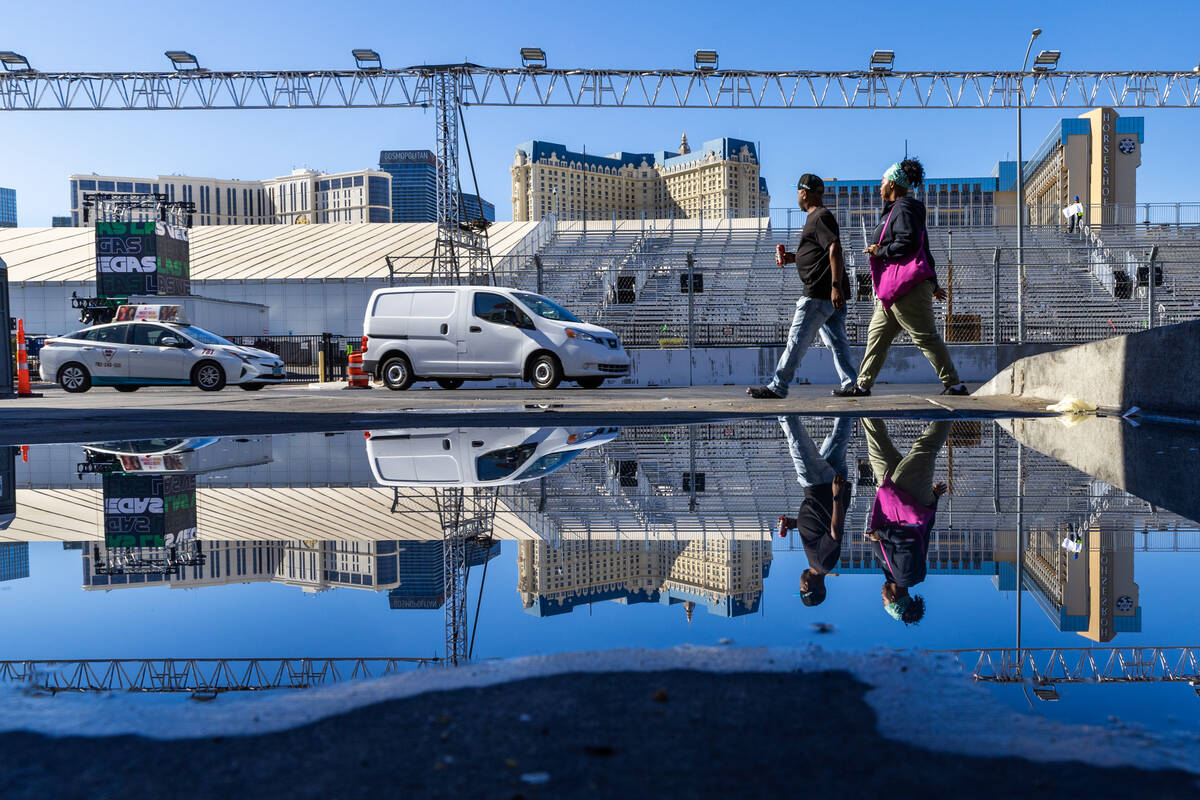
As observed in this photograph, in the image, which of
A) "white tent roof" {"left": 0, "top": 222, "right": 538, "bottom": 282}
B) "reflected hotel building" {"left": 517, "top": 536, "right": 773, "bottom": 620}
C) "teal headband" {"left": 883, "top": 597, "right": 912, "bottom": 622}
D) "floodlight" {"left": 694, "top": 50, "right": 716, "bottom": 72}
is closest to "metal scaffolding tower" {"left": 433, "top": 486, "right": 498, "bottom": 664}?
"reflected hotel building" {"left": 517, "top": 536, "right": 773, "bottom": 620}

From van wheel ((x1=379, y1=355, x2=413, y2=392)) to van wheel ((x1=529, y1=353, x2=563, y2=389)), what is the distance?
223 centimetres

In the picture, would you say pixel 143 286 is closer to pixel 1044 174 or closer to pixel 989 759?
pixel 989 759

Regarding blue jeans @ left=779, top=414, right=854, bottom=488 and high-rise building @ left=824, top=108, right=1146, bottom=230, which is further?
high-rise building @ left=824, top=108, right=1146, bottom=230

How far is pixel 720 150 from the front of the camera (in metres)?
155

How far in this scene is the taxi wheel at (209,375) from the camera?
757 inches

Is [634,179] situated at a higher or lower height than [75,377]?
higher

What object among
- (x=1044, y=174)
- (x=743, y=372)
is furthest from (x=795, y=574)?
(x=1044, y=174)

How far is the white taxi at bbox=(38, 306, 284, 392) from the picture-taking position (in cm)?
1923

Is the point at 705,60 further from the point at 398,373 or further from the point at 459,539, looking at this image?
the point at 459,539

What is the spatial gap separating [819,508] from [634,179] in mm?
172223

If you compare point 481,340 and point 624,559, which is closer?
point 624,559

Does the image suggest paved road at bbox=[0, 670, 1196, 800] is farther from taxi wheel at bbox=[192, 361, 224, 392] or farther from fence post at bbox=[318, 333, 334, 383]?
Result: fence post at bbox=[318, 333, 334, 383]

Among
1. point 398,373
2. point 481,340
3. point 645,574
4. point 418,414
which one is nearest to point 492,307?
point 481,340

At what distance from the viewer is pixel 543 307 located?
15969 mm
